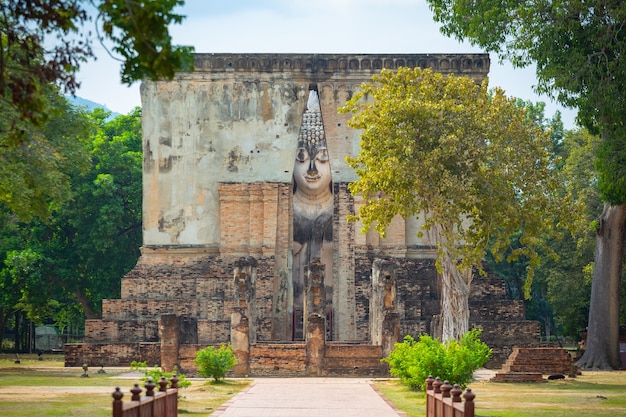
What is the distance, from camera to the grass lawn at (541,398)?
17484 mm

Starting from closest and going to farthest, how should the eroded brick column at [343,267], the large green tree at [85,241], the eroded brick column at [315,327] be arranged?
1. the eroded brick column at [315,327]
2. the eroded brick column at [343,267]
3. the large green tree at [85,241]

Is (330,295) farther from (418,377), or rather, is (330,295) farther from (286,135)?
(418,377)

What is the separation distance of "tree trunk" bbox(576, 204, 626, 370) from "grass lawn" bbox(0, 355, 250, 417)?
11192mm

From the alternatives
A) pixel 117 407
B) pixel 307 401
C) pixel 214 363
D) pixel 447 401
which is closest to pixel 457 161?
pixel 214 363

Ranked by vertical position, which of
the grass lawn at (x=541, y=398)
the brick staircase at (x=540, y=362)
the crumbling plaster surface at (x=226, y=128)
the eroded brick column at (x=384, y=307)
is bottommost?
the grass lawn at (x=541, y=398)

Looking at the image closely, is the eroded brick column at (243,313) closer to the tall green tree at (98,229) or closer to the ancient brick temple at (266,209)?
the ancient brick temple at (266,209)

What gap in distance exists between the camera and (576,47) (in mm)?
24359

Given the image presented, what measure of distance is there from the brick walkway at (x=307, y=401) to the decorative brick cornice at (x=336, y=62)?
502 inches

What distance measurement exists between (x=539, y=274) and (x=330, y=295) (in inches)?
477

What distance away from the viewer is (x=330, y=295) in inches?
1391

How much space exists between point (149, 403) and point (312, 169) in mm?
24188

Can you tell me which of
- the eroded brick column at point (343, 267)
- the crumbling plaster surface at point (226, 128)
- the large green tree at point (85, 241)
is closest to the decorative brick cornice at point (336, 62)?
the crumbling plaster surface at point (226, 128)

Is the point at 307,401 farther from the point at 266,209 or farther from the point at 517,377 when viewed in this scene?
the point at 266,209

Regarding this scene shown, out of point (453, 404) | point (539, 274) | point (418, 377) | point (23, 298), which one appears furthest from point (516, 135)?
point (23, 298)
